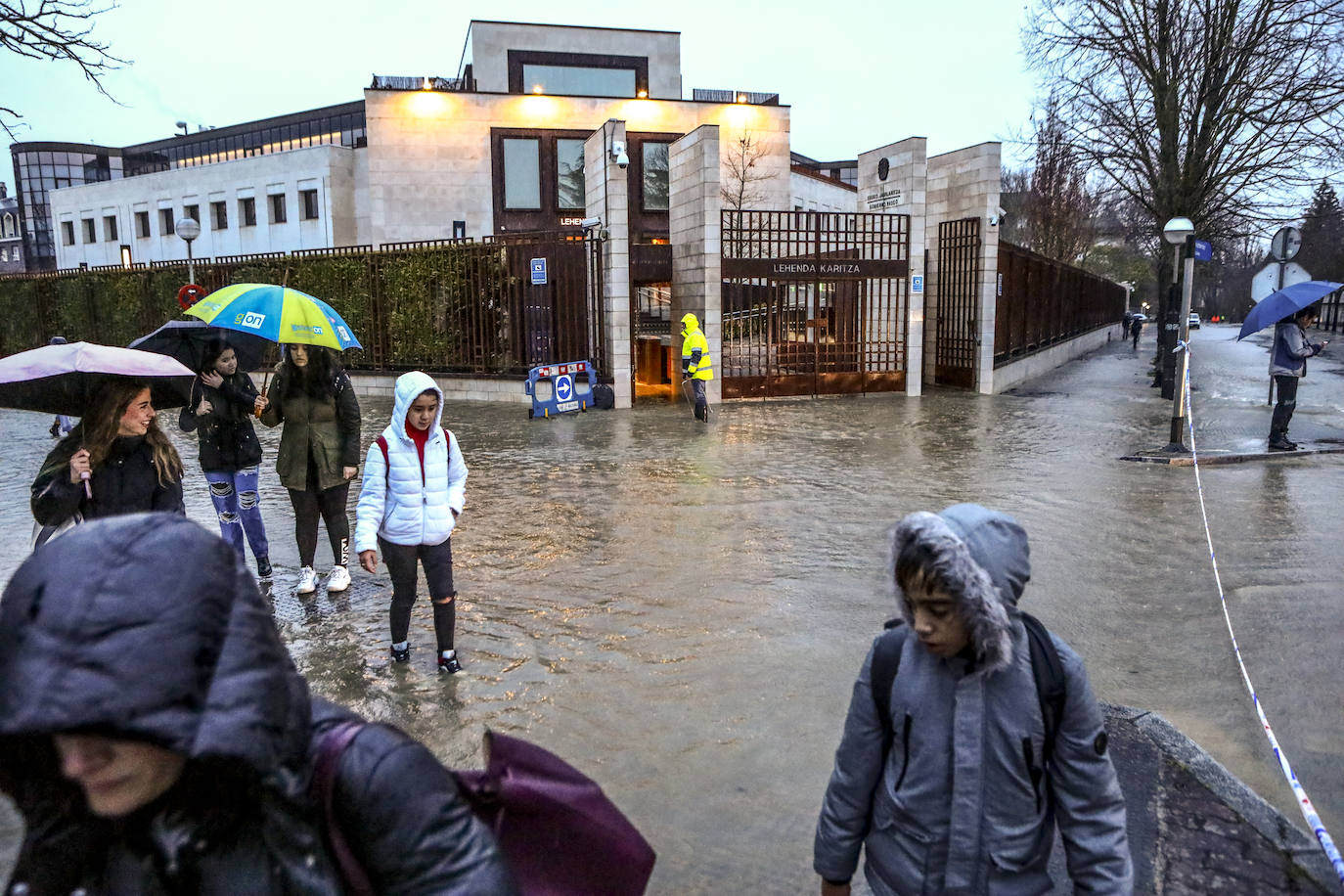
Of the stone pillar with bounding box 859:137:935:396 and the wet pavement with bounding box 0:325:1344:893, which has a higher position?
the stone pillar with bounding box 859:137:935:396

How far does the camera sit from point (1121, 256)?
2218 inches

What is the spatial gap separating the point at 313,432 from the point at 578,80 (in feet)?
104

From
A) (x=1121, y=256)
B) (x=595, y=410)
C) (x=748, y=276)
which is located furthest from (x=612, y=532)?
(x=1121, y=256)

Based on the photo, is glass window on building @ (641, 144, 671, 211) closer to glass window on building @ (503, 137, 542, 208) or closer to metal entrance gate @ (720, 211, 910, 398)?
glass window on building @ (503, 137, 542, 208)

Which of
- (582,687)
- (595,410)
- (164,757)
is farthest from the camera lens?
(595,410)

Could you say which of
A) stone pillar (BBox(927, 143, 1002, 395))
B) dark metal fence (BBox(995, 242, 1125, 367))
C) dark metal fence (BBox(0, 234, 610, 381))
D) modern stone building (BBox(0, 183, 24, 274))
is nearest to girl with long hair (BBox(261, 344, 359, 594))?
dark metal fence (BBox(0, 234, 610, 381))

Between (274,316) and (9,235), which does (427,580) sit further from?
(9,235)

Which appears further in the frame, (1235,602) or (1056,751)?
(1235,602)

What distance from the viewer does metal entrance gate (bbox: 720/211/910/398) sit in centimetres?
1780

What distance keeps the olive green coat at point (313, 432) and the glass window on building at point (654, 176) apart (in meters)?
27.6

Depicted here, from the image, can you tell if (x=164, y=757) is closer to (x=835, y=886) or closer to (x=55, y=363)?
(x=835, y=886)

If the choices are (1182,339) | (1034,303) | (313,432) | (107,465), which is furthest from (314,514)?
(1034,303)

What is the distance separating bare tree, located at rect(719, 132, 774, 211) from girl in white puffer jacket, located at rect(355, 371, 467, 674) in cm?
2883

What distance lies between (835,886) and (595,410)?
47.9 feet
